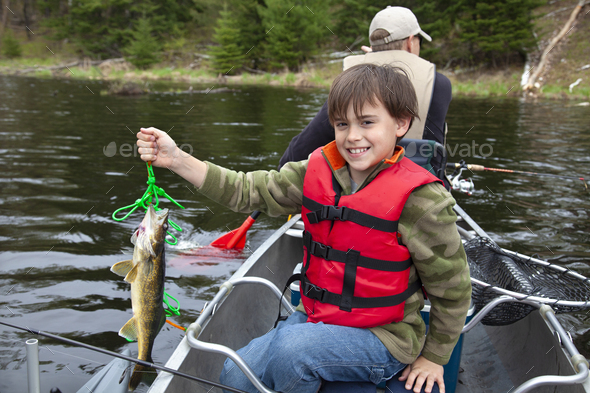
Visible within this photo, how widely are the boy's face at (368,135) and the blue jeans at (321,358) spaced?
0.67m

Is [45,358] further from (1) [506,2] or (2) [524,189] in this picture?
(1) [506,2]

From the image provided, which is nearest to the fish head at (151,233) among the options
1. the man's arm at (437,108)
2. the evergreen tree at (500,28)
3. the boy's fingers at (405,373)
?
the boy's fingers at (405,373)

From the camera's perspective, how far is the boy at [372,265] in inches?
64.9

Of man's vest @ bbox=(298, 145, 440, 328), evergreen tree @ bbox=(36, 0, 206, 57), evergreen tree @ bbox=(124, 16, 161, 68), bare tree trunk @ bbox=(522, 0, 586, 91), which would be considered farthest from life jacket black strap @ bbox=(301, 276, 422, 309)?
evergreen tree @ bbox=(36, 0, 206, 57)

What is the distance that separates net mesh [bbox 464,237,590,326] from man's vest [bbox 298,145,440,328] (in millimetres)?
896

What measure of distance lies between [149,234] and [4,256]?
3347mm

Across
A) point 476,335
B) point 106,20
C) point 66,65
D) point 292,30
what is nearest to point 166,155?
point 476,335

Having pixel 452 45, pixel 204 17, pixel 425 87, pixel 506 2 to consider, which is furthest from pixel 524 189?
pixel 204 17

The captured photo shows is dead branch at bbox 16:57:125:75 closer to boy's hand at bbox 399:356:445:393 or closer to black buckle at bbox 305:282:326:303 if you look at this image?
black buckle at bbox 305:282:326:303

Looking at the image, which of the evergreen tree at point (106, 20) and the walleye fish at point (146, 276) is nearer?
the walleye fish at point (146, 276)

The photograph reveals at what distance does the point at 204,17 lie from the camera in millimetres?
47938

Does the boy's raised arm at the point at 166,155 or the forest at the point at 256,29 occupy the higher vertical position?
the forest at the point at 256,29

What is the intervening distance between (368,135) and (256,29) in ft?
130

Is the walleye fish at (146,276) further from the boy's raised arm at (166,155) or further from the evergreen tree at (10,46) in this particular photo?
the evergreen tree at (10,46)
